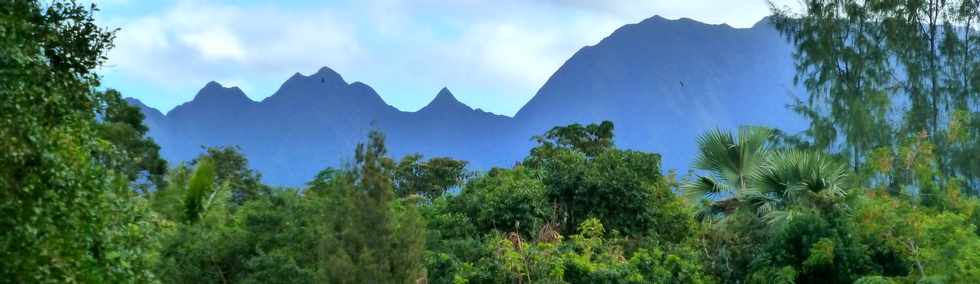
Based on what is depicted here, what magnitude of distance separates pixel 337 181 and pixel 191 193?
4.71m

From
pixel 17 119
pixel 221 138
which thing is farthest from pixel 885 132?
pixel 221 138

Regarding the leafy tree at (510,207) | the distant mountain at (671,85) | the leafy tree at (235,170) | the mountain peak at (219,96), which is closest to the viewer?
the leafy tree at (510,207)

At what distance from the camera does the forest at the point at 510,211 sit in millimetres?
5887

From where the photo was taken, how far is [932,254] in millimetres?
11039

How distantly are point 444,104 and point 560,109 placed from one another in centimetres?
874

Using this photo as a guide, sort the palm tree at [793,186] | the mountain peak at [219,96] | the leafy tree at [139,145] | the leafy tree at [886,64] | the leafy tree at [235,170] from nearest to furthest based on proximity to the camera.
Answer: the palm tree at [793,186], the leafy tree at [886,64], the leafy tree at [139,145], the leafy tree at [235,170], the mountain peak at [219,96]

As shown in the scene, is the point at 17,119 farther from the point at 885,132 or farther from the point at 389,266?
the point at 885,132

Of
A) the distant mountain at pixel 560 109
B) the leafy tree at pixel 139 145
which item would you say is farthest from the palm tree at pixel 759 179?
the distant mountain at pixel 560 109

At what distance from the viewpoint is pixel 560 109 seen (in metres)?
51.3

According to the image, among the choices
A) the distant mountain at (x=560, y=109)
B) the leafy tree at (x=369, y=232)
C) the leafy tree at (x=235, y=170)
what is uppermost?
the distant mountain at (x=560, y=109)

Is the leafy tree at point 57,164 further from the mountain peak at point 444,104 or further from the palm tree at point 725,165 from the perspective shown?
the mountain peak at point 444,104

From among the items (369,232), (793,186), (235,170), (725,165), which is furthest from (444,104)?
(369,232)

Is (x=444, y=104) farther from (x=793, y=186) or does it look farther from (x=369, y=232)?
(x=369, y=232)

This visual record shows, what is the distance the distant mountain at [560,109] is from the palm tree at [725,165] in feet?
104
